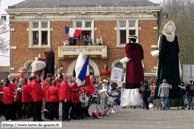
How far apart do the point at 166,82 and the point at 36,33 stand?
55.6 ft

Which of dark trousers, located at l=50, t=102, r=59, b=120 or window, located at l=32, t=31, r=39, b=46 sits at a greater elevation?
window, located at l=32, t=31, r=39, b=46

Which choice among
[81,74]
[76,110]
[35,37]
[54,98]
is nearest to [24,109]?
[54,98]

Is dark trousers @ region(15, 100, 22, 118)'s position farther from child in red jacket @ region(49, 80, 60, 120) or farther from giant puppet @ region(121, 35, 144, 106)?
giant puppet @ region(121, 35, 144, 106)

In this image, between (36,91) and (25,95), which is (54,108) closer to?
(25,95)

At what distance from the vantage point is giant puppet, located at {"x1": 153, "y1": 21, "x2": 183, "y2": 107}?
70.0ft

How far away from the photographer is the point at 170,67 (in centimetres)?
2144

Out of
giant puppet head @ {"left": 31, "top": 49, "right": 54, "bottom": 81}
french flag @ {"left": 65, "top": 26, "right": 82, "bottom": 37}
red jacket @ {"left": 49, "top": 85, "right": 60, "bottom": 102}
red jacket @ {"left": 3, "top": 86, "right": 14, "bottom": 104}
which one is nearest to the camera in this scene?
red jacket @ {"left": 3, "top": 86, "right": 14, "bottom": 104}

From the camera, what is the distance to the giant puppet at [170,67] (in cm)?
2133

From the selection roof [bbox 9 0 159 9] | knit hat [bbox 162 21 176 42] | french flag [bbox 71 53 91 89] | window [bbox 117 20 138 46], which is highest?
roof [bbox 9 0 159 9]

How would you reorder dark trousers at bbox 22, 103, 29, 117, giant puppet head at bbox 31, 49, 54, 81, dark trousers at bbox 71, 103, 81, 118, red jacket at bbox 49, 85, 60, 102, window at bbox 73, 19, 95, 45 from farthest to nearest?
window at bbox 73, 19, 95, 45 < giant puppet head at bbox 31, 49, 54, 81 < dark trousers at bbox 22, 103, 29, 117 < dark trousers at bbox 71, 103, 81, 118 < red jacket at bbox 49, 85, 60, 102

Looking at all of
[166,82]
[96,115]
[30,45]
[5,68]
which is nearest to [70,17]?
[30,45]

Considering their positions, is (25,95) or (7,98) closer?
(7,98)

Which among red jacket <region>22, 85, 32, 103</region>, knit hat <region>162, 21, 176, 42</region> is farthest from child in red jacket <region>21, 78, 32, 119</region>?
knit hat <region>162, 21, 176, 42</region>

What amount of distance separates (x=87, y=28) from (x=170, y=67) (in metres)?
14.6
